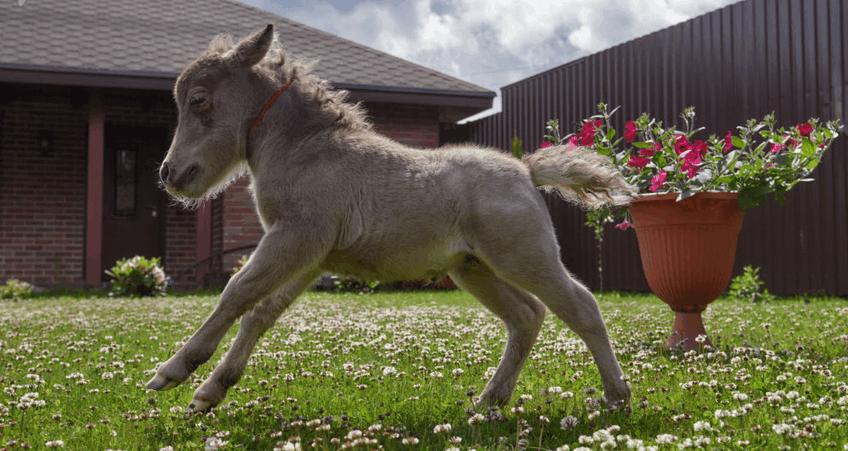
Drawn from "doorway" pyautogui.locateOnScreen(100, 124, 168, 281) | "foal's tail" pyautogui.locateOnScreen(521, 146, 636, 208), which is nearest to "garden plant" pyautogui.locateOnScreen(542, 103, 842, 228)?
"foal's tail" pyautogui.locateOnScreen(521, 146, 636, 208)

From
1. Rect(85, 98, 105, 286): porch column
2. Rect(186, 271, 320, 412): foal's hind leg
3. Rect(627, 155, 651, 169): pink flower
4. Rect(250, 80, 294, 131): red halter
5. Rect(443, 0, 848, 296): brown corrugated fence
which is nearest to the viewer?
Rect(186, 271, 320, 412): foal's hind leg

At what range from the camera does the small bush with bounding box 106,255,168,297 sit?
445 inches

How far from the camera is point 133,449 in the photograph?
8.74 feet

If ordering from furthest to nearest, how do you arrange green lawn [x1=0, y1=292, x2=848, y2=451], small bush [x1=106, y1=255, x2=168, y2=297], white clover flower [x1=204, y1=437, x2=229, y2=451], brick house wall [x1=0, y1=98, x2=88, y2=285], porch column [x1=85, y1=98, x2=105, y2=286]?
brick house wall [x1=0, y1=98, x2=88, y2=285], porch column [x1=85, y1=98, x2=105, y2=286], small bush [x1=106, y1=255, x2=168, y2=297], green lawn [x1=0, y1=292, x2=848, y2=451], white clover flower [x1=204, y1=437, x2=229, y2=451]

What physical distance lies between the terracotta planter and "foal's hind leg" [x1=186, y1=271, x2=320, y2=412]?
2.91 metres

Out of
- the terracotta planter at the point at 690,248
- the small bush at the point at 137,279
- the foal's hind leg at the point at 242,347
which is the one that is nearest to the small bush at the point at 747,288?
the terracotta planter at the point at 690,248

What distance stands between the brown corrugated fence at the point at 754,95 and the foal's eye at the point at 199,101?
7796 millimetres

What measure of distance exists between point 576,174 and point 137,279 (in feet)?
32.6

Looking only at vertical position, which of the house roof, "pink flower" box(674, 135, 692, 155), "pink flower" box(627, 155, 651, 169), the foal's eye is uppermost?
the house roof

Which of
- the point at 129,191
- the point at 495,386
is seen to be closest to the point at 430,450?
the point at 495,386

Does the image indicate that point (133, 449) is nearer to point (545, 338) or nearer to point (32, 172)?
point (545, 338)

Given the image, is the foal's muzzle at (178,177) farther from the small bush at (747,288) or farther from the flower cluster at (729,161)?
the small bush at (747,288)

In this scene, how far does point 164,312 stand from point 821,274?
942 centimetres

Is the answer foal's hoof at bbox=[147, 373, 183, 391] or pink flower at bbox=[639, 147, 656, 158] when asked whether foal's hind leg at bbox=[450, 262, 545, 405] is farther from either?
pink flower at bbox=[639, 147, 656, 158]
